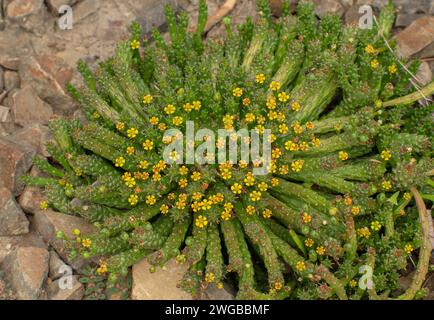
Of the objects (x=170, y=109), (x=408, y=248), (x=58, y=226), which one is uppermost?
(x=170, y=109)

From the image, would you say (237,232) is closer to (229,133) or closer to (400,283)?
(229,133)

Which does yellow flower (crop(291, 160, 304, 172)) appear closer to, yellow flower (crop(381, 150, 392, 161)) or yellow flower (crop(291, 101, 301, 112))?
yellow flower (crop(291, 101, 301, 112))

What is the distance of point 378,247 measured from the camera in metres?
6.06

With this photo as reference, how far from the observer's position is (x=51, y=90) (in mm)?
7242

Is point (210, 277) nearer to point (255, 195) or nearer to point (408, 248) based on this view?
point (255, 195)

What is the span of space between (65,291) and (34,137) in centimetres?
209

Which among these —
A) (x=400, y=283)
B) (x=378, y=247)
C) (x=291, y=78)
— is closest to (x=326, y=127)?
(x=291, y=78)

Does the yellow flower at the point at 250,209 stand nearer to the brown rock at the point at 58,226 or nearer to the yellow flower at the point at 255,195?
the yellow flower at the point at 255,195

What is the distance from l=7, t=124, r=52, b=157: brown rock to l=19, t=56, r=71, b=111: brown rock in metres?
0.56

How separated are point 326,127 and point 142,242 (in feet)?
8.60

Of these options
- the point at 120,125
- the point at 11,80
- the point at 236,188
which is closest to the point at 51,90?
the point at 11,80

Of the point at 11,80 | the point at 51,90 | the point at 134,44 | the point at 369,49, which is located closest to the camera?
the point at 369,49

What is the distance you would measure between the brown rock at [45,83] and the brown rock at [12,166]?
1.01m

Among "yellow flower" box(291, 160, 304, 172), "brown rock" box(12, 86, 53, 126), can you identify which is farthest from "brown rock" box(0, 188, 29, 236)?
"yellow flower" box(291, 160, 304, 172)
